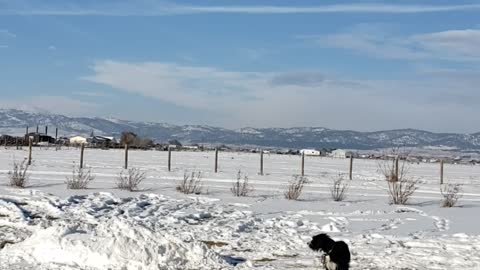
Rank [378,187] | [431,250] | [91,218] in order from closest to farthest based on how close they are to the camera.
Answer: [431,250] → [91,218] → [378,187]

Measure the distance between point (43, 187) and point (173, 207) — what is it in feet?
20.8

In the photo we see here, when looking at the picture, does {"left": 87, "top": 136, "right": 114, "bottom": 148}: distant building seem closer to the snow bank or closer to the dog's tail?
the snow bank

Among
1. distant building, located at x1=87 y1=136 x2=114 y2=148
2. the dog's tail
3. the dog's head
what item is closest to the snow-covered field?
the dog's head

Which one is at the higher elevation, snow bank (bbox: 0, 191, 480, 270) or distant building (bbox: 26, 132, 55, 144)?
distant building (bbox: 26, 132, 55, 144)

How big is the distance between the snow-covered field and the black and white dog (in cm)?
56

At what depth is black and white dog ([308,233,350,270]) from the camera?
8.92 meters

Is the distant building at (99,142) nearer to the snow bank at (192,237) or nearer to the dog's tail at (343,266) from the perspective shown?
the snow bank at (192,237)

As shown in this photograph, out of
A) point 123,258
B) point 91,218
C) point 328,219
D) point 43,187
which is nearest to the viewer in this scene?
point 123,258

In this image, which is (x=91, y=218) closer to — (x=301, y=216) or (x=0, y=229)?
(x=0, y=229)

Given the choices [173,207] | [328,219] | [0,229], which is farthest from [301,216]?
[0,229]

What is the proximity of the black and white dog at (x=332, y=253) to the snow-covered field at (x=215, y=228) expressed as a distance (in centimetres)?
56

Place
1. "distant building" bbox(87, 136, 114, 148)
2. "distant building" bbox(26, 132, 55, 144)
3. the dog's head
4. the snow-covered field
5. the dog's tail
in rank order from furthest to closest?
"distant building" bbox(26, 132, 55, 144), "distant building" bbox(87, 136, 114, 148), the snow-covered field, the dog's head, the dog's tail

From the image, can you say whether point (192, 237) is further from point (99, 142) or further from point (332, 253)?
point (99, 142)

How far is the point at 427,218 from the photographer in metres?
18.6
